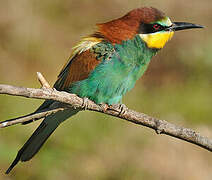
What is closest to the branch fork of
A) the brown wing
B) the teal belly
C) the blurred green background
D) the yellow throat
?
the teal belly

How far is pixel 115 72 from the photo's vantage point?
2607 millimetres

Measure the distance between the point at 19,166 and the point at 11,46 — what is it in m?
1.61

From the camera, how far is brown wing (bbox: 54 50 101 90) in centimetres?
267

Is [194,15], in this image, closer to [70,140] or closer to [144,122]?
[70,140]

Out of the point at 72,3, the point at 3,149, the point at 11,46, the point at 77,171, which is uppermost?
the point at 72,3

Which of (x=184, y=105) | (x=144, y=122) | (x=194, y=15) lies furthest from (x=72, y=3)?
(x=144, y=122)

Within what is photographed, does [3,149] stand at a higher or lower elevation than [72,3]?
lower

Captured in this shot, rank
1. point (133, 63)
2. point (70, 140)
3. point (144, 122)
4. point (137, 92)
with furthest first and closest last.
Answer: point (137, 92) → point (70, 140) → point (133, 63) → point (144, 122)

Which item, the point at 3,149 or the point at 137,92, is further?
the point at 137,92

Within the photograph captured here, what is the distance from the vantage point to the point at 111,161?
3350 millimetres

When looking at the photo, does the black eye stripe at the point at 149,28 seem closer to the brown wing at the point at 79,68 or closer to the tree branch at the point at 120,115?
the brown wing at the point at 79,68

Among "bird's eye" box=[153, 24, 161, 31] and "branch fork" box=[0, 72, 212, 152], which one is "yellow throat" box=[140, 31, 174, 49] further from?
"branch fork" box=[0, 72, 212, 152]

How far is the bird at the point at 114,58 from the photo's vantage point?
2.62 m

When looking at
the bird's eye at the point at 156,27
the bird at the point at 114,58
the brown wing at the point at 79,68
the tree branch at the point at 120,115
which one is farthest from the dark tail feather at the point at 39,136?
the bird's eye at the point at 156,27
